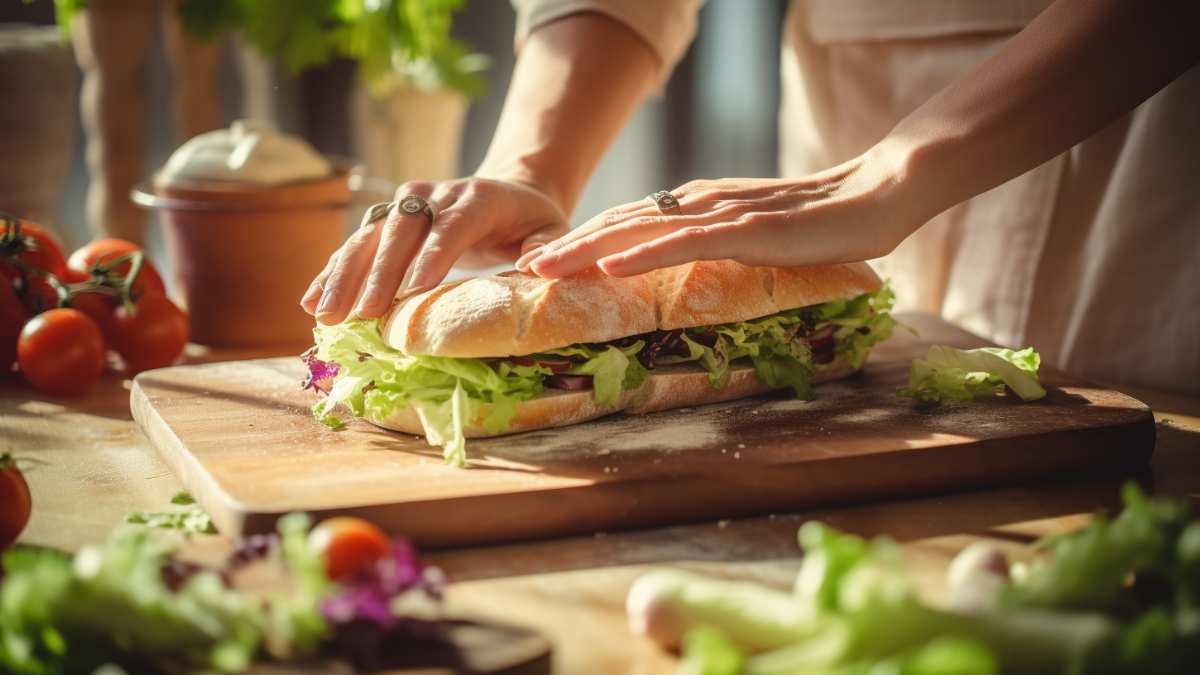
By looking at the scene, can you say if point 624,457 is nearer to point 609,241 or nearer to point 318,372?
point 609,241

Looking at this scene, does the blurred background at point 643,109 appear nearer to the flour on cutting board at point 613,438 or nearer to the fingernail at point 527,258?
the fingernail at point 527,258

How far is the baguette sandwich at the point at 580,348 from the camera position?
2252mm

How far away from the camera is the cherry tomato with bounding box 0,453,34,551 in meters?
1.72

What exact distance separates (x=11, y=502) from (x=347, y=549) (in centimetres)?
60

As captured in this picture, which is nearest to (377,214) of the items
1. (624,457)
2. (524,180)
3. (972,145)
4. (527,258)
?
(527,258)

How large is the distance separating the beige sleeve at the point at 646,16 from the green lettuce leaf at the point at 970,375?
122 cm

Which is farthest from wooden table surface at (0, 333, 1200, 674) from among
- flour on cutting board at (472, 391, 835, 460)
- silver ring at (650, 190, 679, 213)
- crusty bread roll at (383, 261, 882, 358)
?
silver ring at (650, 190, 679, 213)

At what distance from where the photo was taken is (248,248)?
303 cm

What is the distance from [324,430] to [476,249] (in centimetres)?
63

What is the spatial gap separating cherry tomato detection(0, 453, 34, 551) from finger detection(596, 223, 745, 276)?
1.02 m

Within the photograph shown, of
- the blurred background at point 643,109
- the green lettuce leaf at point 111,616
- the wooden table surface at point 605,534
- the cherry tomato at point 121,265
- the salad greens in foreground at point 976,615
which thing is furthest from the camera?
the blurred background at point 643,109

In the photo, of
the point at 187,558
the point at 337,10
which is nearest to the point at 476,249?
the point at 187,558

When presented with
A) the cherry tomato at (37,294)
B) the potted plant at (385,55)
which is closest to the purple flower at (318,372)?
the cherry tomato at (37,294)

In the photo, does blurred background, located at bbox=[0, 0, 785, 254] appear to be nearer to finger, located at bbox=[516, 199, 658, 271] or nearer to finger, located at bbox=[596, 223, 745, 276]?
finger, located at bbox=[516, 199, 658, 271]
